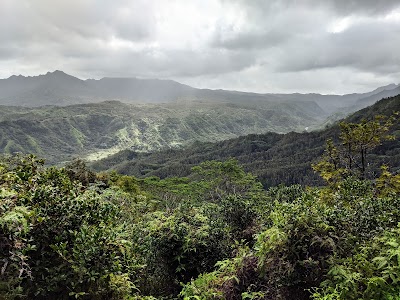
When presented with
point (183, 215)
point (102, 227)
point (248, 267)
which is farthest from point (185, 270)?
point (102, 227)

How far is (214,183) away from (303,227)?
4317 centimetres

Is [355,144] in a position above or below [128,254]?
above

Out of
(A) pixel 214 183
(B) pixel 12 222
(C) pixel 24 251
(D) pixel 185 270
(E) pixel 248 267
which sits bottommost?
(A) pixel 214 183

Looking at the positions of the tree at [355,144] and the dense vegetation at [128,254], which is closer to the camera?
the dense vegetation at [128,254]

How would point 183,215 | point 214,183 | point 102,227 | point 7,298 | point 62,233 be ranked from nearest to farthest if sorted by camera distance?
point 7,298
point 62,233
point 102,227
point 183,215
point 214,183

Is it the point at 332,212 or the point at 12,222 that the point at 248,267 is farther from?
the point at 12,222

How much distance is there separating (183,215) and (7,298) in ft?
20.5

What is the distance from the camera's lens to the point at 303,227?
6.31 meters

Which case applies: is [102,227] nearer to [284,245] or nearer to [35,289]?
[35,289]

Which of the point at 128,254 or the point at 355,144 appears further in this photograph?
the point at 355,144

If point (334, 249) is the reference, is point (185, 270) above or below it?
below

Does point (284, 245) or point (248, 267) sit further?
point (248, 267)

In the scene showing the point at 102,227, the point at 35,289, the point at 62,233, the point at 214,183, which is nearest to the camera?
the point at 35,289

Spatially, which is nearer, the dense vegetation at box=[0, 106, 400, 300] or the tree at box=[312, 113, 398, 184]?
the dense vegetation at box=[0, 106, 400, 300]
